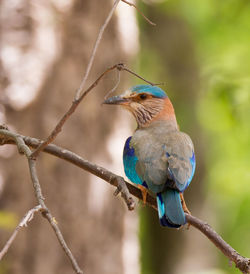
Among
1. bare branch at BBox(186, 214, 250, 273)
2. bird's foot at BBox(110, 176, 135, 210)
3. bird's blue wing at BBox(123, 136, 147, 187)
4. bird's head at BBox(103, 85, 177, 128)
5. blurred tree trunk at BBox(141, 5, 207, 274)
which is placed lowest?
bare branch at BBox(186, 214, 250, 273)

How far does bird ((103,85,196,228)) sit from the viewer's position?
3352 millimetres

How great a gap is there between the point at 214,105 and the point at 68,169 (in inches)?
209

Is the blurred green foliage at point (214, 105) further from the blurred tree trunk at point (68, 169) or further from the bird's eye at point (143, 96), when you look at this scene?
the bird's eye at point (143, 96)

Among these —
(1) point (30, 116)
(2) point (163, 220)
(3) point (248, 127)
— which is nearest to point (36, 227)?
(1) point (30, 116)

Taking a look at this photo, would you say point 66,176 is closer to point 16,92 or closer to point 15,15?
point 16,92

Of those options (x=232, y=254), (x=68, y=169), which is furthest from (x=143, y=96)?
(x=232, y=254)

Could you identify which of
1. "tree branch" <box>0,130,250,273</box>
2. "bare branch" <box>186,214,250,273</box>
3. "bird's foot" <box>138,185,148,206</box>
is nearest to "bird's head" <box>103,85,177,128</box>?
"bird's foot" <box>138,185,148,206</box>

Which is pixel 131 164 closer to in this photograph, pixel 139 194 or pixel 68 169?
pixel 139 194

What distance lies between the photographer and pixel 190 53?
1188 cm

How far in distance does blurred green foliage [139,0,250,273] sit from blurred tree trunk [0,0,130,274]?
468 cm

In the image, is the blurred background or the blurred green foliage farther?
the blurred green foliage

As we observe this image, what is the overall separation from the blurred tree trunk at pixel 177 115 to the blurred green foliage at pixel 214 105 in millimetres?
166

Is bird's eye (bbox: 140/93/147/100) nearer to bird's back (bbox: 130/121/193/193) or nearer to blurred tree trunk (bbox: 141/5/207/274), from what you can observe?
bird's back (bbox: 130/121/193/193)

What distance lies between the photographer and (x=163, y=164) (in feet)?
12.3
